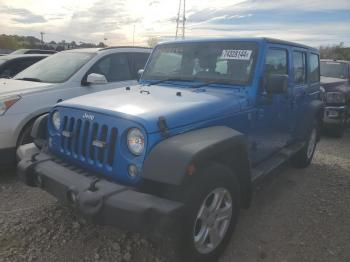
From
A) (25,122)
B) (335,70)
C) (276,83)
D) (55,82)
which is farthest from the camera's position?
(335,70)

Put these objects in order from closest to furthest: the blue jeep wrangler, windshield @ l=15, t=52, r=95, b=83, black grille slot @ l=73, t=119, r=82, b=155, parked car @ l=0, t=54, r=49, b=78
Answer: the blue jeep wrangler
black grille slot @ l=73, t=119, r=82, b=155
windshield @ l=15, t=52, r=95, b=83
parked car @ l=0, t=54, r=49, b=78

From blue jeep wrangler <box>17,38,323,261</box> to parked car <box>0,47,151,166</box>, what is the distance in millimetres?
1131

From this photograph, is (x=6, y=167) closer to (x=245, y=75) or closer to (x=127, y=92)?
(x=127, y=92)

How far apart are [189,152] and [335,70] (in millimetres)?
8977

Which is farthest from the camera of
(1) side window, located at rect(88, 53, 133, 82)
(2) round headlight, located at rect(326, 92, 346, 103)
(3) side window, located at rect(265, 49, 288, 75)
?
(2) round headlight, located at rect(326, 92, 346, 103)

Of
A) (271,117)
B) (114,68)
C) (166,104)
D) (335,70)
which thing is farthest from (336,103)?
(166,104)

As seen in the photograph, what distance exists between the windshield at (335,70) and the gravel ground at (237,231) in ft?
19.6

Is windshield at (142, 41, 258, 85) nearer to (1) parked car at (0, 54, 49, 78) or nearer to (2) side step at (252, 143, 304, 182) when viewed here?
(2) side step at (252, 143, 304, 182)

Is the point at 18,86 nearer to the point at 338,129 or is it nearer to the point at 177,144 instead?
the point at 177,144

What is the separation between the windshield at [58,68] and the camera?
18.5 feet

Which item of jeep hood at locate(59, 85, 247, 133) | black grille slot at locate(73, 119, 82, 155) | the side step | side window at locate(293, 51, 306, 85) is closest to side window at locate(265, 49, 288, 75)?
side window at locate(293, 51, 306, 85)

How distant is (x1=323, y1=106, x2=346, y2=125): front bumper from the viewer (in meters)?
8.35

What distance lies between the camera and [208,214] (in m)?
2.97

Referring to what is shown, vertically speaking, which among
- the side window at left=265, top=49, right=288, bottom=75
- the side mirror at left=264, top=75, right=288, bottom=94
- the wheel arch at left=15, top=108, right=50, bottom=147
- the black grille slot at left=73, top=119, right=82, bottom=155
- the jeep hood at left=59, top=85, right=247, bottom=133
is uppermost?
the side window at left=265, top=49, right=288, bottom=75
